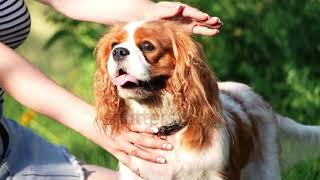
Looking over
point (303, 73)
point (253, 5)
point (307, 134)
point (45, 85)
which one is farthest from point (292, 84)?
point (45, 85)

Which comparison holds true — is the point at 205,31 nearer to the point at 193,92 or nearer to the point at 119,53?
the point at 193,92

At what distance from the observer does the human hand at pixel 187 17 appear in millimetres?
4074

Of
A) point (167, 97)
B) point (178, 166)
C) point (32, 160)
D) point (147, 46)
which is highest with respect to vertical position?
point (147, 46)

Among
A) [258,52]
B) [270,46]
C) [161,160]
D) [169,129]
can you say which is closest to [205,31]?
[169,129]

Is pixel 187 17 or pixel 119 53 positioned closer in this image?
pixel 119 53

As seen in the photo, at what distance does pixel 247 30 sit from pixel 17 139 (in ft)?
8.63

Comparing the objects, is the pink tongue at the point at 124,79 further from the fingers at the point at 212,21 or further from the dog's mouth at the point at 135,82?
the fingers at the point at 212,21

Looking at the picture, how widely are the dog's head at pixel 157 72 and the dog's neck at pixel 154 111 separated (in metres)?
0.03

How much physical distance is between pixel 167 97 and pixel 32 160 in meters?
0.70

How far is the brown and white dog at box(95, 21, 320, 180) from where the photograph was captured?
4012 millimetres

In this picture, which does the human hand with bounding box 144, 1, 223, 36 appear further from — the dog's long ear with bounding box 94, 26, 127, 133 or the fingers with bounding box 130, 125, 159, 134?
the fingers with bounding box 130, 125, 159, 134

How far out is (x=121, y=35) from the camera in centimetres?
408

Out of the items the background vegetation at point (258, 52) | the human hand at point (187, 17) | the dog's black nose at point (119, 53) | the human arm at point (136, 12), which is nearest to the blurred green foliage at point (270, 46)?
the background vegetation at point (258, 52)

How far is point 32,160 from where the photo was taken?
4.48 meters
